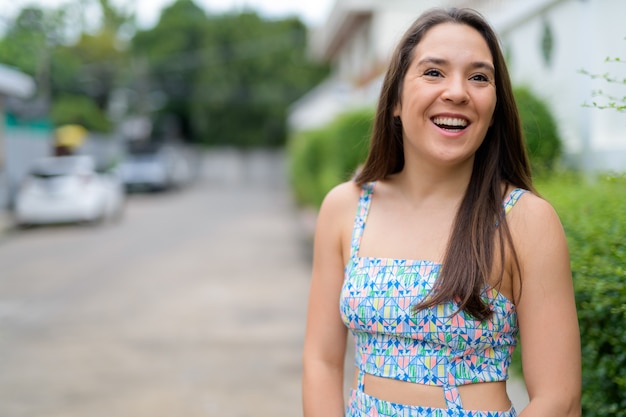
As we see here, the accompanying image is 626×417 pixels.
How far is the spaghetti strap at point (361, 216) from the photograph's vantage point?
1833mm

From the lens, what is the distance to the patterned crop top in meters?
1.67

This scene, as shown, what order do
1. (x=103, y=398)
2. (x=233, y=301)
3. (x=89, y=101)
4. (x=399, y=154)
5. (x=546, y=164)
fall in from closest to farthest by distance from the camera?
1. (x=399, y=154)
2. (x=103, y=398)
3. (x=546, y=164)
4. (x=233, y=301)
5. (x=89, y=101)

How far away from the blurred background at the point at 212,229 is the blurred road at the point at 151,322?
27 millimetres

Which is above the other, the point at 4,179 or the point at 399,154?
the point at 399,154

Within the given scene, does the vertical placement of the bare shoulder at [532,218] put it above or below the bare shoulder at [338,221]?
above

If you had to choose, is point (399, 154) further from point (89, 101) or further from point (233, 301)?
point (89, 101)

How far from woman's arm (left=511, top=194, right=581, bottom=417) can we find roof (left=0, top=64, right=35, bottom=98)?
56.1ft

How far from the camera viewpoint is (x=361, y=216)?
189 cm

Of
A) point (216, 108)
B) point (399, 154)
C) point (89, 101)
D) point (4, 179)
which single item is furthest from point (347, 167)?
point (216, 108)

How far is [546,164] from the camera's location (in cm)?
591

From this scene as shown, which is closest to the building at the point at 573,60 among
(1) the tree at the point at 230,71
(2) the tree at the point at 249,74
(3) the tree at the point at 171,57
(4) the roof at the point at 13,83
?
(4) the roof at the point at 13,83

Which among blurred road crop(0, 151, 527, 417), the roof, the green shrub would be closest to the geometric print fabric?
blurred road crop(0, 151, 527, 417)

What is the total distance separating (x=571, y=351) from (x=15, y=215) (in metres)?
17.2

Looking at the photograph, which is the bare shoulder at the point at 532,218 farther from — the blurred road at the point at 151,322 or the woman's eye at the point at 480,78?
the blurred road at the point at 151,322
